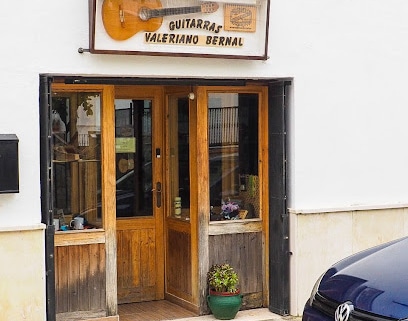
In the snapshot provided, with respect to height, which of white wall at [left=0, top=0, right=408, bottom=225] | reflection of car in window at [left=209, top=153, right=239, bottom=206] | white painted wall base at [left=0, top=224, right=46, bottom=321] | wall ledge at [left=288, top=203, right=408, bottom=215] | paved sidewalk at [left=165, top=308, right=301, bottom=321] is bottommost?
paved sidewalk at [left=165, top=308, right=301, bottom=321]

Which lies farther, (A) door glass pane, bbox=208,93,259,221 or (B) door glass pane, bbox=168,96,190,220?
(B) door glass pane, bbox=168,96,190,220

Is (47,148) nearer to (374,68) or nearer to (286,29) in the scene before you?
(286,29)

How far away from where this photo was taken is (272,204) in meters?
8.65

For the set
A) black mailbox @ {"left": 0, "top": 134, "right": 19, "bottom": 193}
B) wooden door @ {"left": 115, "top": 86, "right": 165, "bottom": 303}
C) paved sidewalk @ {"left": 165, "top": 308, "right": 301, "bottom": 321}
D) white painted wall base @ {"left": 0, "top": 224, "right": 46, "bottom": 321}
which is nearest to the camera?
black mailbox @ {"left": 0, "top": 134, "right": 19, "bottom": 193}

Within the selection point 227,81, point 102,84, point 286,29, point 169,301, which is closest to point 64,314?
point 169,301

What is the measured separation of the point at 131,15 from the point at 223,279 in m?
2.77

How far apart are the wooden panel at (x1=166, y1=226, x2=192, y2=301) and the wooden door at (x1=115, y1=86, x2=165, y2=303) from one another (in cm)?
12

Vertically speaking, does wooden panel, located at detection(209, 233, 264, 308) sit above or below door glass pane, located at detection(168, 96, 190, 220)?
below

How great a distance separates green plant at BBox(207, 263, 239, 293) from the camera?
27.0 feet

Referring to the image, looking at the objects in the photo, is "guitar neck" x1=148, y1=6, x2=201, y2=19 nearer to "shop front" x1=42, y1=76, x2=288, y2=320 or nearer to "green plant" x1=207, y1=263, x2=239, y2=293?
"shop front" x1=42, y1=76, x2=288, y2=320

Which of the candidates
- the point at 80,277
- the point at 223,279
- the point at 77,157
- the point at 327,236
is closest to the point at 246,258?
the point at 223,279

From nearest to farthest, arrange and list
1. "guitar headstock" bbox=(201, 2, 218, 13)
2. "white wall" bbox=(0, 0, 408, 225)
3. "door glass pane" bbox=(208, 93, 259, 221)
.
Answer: "white wall" bbox=(0, 0, 408, 225), "guitar headstock" bbox=(201, 2, 218, 13), "door glass pane" bbox=(208, 93, 259, 221)

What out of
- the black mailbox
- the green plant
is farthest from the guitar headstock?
the green plant

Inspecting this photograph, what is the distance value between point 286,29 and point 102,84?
198cm
